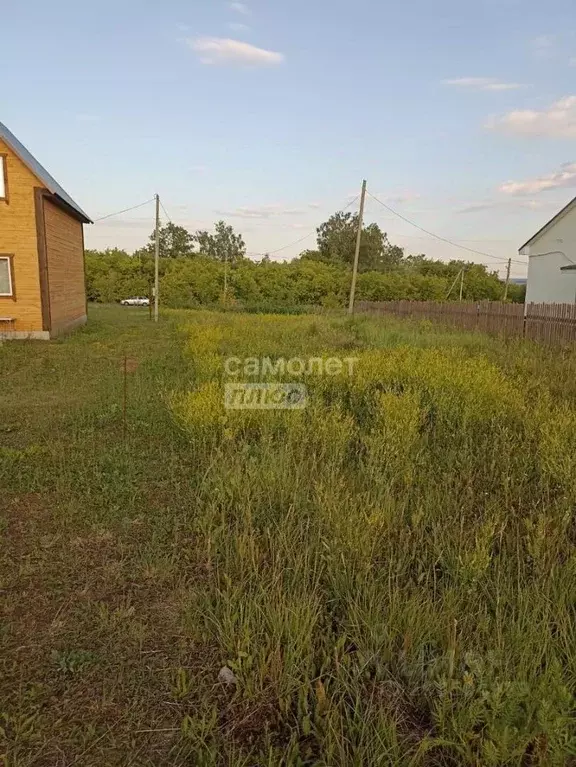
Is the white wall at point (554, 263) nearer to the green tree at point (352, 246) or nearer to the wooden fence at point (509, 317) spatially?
the wooden fence at point (509, 317)

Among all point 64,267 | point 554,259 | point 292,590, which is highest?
point 554,259

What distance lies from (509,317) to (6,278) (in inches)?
567

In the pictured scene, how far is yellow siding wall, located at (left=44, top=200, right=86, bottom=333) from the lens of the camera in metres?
14.3

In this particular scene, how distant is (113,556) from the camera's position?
295 centimetres

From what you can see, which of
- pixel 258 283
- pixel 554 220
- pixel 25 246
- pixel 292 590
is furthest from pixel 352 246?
pixel 292 590

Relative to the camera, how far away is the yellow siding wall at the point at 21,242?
1316 centimetres

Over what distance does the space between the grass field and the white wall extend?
1761cm

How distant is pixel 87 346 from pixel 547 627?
42.0ft

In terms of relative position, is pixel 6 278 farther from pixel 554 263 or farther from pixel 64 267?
pixel 554 263

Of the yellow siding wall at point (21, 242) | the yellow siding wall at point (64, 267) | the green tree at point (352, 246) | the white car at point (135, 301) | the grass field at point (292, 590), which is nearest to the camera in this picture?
the grass field at point (292, 590)

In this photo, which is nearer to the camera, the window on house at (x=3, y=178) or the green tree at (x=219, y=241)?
the window on house at (x=3, y=178)

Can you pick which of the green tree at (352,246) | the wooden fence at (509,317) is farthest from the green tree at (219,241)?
the wooden fence at (509,317)

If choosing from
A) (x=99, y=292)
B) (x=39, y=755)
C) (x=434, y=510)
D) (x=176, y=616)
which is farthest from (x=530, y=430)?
(x=99, y=292)

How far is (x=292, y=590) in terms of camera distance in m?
2.51
